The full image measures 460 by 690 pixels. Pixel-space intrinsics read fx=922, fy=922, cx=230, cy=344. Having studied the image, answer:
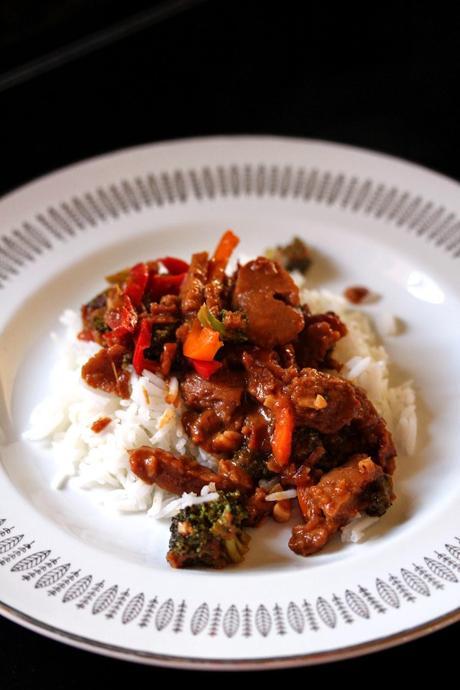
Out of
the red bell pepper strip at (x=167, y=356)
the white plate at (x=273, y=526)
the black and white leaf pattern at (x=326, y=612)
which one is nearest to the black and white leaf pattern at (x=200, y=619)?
the white plate at (x=273, y=526)

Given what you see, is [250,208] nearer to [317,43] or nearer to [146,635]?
[317,43]

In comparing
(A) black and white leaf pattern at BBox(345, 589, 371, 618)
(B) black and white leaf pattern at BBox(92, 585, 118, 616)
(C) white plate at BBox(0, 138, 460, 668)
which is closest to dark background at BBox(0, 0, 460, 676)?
(C) white plate at BBox(0, 138, 460, 668)

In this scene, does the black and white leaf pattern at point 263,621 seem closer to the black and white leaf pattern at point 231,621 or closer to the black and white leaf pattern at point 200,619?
the black and white leaf pattern at point 231,621

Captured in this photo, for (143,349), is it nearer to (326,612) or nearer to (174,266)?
(174,266)

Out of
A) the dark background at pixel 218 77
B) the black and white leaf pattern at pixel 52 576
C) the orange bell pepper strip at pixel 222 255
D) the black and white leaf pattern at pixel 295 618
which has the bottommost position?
the black and white leaf pattern at pixel 52 576

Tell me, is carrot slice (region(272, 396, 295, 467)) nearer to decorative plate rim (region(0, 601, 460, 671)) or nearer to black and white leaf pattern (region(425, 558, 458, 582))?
black and white leaf pattern (region(425, 558, 458, 582))

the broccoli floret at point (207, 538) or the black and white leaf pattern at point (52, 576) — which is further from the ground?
the broccoli floret at point (207, 538)

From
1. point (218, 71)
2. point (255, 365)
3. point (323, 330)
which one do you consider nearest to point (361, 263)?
point (323, 330)
